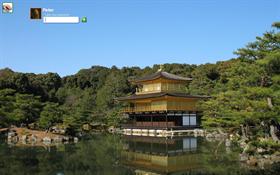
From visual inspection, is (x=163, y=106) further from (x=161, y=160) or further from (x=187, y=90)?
(x=161, y=160)

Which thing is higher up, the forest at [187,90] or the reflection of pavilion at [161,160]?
the forest at [187,90]

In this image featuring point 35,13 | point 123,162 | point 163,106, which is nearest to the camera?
point 35,13

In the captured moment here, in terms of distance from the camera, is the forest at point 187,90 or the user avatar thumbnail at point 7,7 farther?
the forest at point 187,90

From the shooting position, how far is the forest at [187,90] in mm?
13297

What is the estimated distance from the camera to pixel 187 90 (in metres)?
47.1

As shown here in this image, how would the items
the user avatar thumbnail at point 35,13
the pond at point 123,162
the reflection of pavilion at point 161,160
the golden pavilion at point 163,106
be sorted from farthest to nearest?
the golden pavilion at point 163,106, the reflection of pavilion at point 161,160, the pond at point 123,162, the user avatar thumbnail at point 35,13

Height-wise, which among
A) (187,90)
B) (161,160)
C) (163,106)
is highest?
(187,90)

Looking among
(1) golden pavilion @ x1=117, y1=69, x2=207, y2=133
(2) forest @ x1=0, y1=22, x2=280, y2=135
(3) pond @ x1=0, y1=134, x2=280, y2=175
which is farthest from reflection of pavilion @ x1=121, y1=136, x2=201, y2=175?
(1) golden pavilion @ x1=117, y1=69, x2=207, y2=133

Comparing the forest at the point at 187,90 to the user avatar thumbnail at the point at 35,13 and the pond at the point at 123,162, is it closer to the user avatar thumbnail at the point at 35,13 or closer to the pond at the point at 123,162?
the pond at the point at 123,162

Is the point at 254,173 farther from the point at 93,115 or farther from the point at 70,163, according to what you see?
the point at 93,115

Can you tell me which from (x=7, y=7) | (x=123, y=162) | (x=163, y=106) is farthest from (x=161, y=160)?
(x=163, y=106)

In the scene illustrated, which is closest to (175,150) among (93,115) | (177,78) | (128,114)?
(177,78)

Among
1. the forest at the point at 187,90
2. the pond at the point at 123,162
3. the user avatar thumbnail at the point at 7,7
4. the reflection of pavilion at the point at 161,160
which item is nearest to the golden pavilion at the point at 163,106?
the forest at the point at 187,90

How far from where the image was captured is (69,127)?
34125 mm
